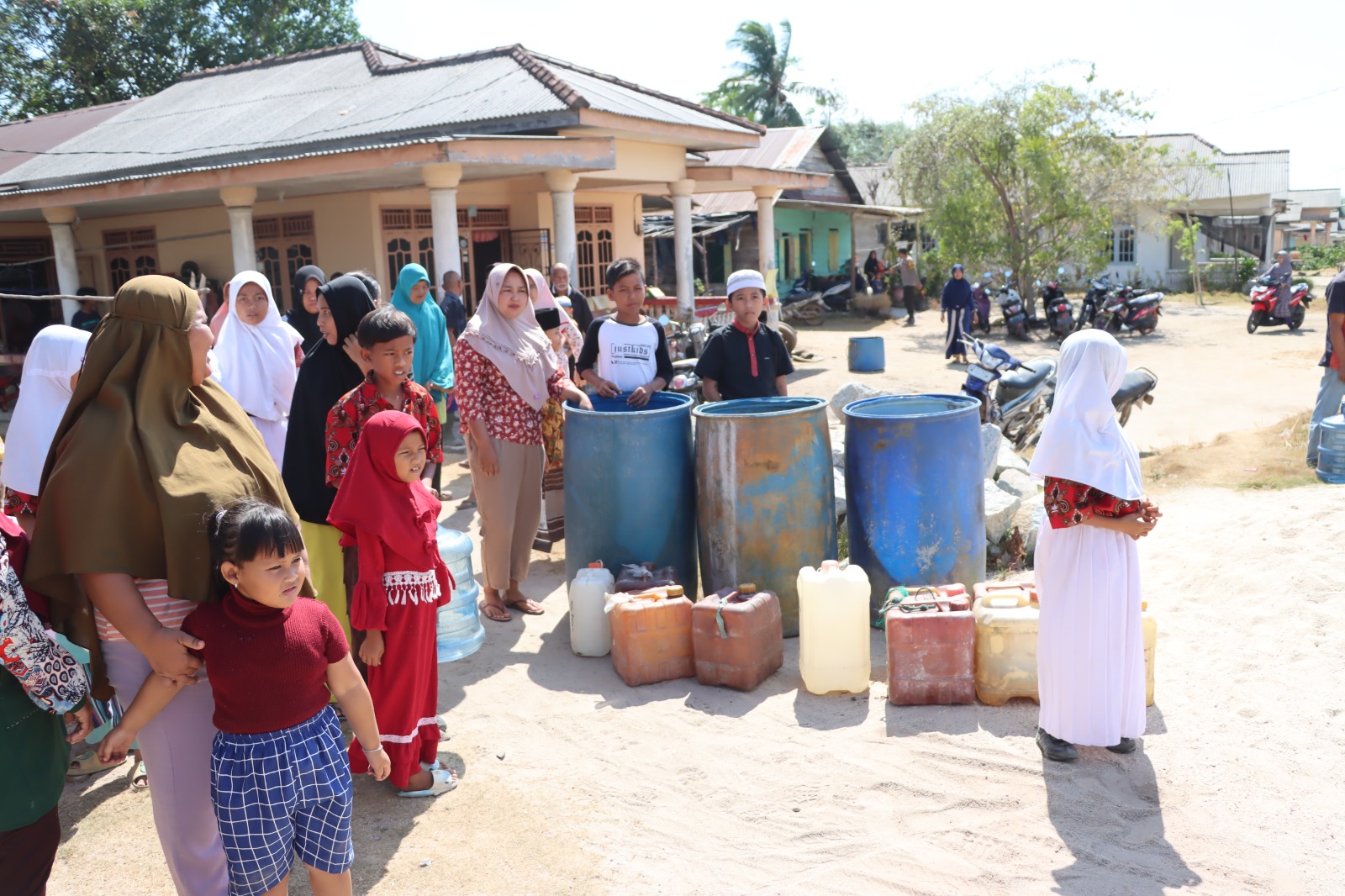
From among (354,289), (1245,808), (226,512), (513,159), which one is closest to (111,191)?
(513,159)

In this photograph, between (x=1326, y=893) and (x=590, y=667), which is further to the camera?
(x=590, y=667)

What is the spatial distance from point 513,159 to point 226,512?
8.26m

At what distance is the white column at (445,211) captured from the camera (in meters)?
10.0

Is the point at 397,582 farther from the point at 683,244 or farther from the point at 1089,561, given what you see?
the point at 683,244

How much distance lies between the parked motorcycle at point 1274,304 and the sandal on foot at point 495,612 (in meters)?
18.3

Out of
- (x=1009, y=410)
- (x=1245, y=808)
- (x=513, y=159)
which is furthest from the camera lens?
(x=513, y=159)

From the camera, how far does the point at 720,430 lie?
463 cm

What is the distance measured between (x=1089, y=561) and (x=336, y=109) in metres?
12.6

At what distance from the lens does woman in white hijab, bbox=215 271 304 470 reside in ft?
15.2

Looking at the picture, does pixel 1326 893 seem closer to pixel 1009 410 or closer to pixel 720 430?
pixel 720 430

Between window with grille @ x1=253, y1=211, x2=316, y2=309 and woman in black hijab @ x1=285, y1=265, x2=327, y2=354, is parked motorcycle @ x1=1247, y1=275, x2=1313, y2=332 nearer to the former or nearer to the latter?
window with grille @ x1=253, y1=211, x2=316, y2=309

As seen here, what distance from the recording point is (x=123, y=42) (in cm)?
2636

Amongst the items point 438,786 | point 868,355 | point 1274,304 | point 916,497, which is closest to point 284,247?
point 868,355

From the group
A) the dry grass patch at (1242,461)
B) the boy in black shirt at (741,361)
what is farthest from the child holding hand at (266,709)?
the dry grass patch at (1242,461)
